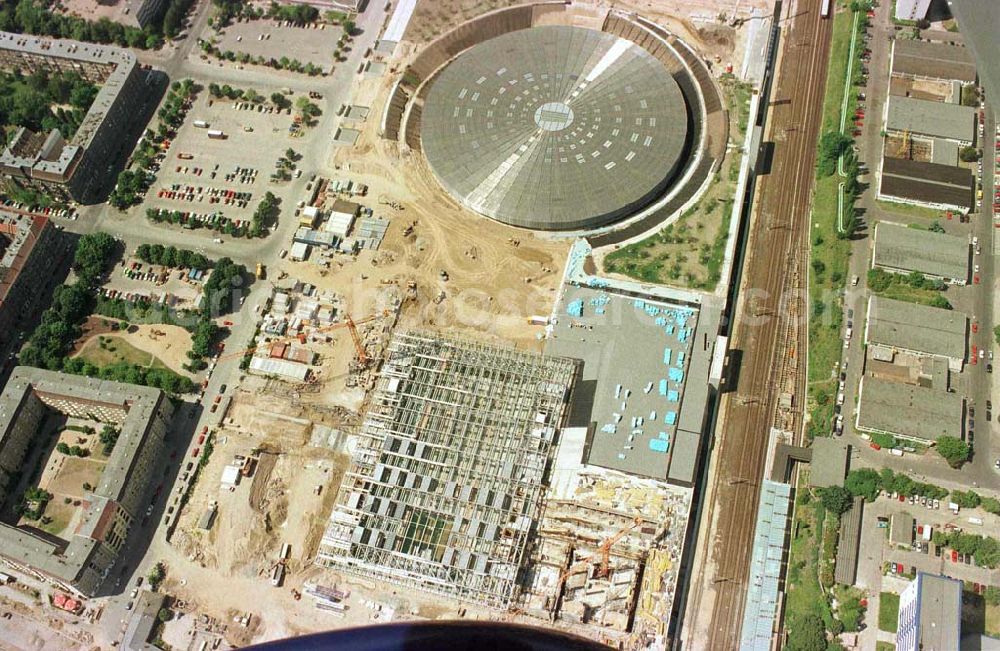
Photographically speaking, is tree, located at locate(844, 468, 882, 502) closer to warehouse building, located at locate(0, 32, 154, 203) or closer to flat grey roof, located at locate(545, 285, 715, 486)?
flat grey roof, located at locate(545, 285, 715, 486)

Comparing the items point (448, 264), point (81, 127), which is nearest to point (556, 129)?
point (448, 264)

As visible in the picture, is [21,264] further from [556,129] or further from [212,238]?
[556,129]

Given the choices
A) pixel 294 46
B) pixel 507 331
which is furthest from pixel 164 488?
pixel 294 46

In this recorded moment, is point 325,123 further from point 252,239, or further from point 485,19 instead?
point 485,19

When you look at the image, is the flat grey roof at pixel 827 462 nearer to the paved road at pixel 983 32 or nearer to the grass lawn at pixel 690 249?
the grass lawn at pixel 690 249

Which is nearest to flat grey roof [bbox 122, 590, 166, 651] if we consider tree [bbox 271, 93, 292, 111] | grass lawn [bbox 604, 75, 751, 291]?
grass lawn [bbox 604, 75, 751, 291]

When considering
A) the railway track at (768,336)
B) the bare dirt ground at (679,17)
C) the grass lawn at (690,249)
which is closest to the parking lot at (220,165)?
the bare dirt ground at (679,17)
